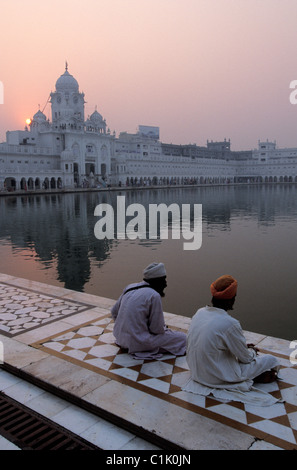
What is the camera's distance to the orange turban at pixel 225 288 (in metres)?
3.06

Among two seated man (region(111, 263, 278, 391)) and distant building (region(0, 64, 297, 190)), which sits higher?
distant building (region(0, 64, 297, 190))

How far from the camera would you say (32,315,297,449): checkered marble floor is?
2621 mm

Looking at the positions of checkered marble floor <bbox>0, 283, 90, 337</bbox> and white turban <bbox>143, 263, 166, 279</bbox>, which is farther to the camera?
checkered marble floor <bbox>0, 283, 90, 337</bbox>

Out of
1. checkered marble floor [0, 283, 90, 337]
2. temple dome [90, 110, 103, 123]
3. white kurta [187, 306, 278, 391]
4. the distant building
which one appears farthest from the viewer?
temple dome [90, 110, 103, 123]

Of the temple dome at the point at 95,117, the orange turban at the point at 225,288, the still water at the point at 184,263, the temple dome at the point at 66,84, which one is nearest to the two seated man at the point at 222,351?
the orange turban at the point at 225,288

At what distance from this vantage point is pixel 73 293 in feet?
19.1

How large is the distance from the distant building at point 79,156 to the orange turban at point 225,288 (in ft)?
132

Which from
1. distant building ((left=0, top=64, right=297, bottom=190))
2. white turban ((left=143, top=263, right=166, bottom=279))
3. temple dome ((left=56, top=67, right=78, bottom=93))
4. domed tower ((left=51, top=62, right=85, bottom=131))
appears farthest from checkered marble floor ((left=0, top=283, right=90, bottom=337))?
temple dome ((left=56, top=67, right=78, bottom=93))

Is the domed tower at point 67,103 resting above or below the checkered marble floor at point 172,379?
Result: above

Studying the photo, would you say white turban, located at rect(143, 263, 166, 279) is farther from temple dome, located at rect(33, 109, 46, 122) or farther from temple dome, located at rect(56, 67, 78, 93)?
temple dome, located at rect(33, 109, 46, 122)

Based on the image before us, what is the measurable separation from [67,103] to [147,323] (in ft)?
181

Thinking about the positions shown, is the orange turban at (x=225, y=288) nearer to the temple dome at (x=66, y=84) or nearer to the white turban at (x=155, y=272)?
the white turban at (x=155, y=272)

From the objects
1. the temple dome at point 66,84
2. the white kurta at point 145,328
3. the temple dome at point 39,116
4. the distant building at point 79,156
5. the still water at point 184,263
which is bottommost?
the still water at point 184,263

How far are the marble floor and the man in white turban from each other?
12 cm
